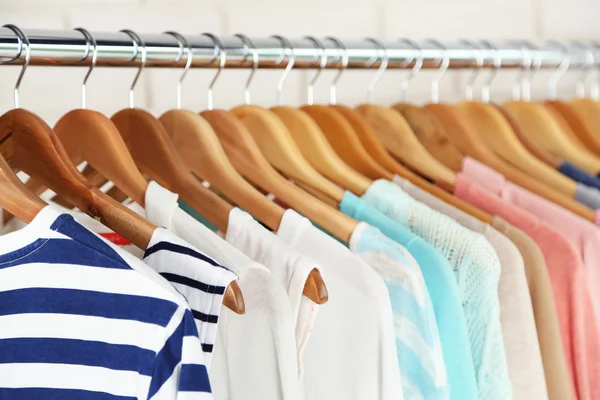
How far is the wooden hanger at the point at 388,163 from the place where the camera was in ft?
2.81

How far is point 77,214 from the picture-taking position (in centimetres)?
78

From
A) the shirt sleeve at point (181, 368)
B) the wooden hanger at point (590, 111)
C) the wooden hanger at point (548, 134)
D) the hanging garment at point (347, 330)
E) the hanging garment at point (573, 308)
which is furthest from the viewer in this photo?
the wooden hanger at point (590, 111)

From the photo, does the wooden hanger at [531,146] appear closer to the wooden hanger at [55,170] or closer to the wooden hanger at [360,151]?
the wooden hanger at [360,151]

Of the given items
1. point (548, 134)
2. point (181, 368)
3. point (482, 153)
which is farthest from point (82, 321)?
point (548, 134)

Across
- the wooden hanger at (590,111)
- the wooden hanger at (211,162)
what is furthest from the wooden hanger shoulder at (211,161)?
the wooden hanger at (590,111)

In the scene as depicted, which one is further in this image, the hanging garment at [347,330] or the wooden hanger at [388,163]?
the wooden hanger at [388,163]

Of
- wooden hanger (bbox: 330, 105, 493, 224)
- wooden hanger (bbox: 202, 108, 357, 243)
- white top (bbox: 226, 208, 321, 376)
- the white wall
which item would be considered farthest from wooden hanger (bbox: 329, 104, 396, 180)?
the white wall

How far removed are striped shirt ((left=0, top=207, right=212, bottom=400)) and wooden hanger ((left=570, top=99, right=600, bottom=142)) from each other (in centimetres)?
80

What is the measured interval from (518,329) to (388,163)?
24 centimetres

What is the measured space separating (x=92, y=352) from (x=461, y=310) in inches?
12.7

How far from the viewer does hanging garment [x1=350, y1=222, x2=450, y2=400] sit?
722mm

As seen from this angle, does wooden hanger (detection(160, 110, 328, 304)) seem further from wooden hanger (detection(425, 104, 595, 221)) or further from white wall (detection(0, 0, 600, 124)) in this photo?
white wall (detection(0, 0, 600, 124))

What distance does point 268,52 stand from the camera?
0.92 metres

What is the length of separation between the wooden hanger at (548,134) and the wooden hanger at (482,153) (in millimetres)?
109
